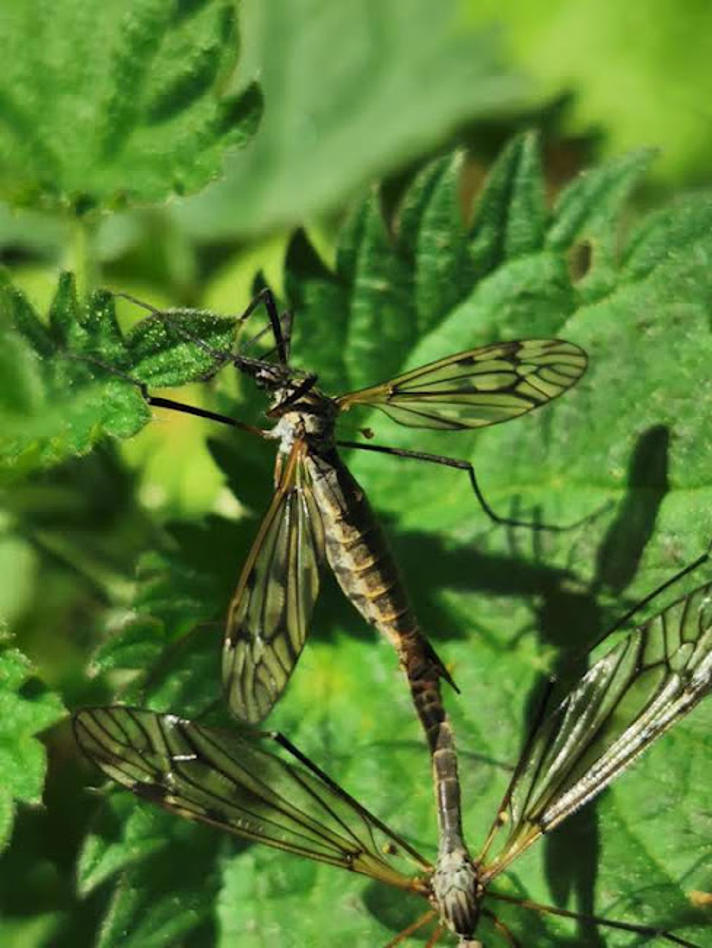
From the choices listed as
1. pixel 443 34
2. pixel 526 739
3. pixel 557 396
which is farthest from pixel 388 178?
pixel 526 739

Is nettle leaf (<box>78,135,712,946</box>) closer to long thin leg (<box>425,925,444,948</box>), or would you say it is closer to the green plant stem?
long thin leg (<box>425,925,444,948</box>)

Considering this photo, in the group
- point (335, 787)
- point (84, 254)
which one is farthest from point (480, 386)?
point (84, 254)

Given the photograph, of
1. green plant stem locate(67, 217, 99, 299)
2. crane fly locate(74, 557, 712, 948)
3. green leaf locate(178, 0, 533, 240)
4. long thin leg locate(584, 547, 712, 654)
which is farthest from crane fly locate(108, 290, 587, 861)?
green leaf locate(178, 0, 533, 240)

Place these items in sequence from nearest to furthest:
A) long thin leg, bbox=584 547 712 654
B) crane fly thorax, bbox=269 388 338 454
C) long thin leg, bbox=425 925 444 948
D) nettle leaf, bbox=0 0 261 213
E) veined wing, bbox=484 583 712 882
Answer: veined wing, bbox=484 583 712 882, long thin leg, bbox=425 925 444 948, long thin leg, bbox=584 547 712 654, crane fly thorax, bbox=269 388 338 454, nettle leaf, bbox=0 0 261 213

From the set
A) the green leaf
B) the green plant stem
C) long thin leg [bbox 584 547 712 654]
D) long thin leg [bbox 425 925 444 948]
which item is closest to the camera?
long thin leg [bbox 425 925 444 948]

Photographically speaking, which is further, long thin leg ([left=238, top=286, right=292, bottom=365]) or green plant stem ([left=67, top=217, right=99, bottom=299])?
green plant stem ([left=67, top=217, right=99, bottom=299])

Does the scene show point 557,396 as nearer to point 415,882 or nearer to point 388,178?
point 415,882
